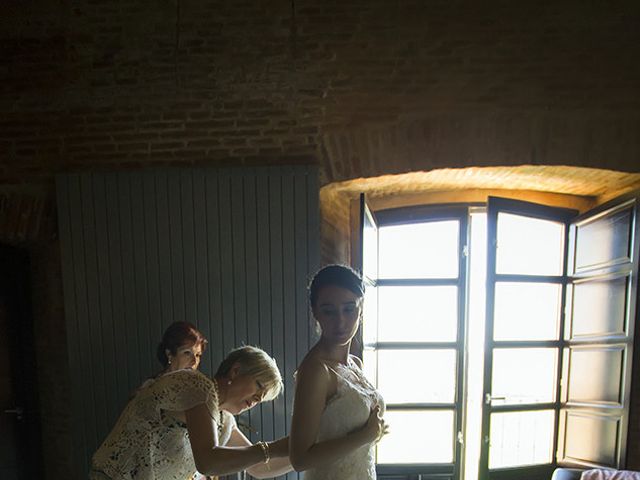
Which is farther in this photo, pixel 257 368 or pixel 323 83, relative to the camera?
pixel 323 83

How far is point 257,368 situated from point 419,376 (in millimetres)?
2550

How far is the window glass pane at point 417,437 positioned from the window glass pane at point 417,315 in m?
0.74

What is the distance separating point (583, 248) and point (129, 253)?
11.8 ft

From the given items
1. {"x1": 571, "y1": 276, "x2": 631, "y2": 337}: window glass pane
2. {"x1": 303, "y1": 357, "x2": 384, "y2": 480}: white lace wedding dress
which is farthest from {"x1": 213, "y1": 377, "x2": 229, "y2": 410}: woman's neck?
{"x1": 571, "y1": 276, "x2": 631, "y2": 337}: window glass pane

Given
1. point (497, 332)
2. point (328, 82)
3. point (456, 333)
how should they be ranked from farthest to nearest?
point (456, 333), point (497, 332), point (328, 82)

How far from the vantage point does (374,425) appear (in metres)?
1.45

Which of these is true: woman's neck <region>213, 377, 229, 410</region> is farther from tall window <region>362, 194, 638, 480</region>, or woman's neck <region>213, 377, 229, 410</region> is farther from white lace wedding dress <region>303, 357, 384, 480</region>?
tall window <region>362, 194, 638, 480</region>

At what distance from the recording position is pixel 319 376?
1416 mm

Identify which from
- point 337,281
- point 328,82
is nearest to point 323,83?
point 328,82

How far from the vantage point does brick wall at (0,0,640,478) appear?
2.35 m

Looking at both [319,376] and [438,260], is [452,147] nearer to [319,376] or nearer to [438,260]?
[438,260]

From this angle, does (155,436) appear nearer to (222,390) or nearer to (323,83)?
(222,390)

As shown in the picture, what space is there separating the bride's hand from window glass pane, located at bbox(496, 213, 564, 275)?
2.07m

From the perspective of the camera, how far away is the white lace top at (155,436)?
1464mm
